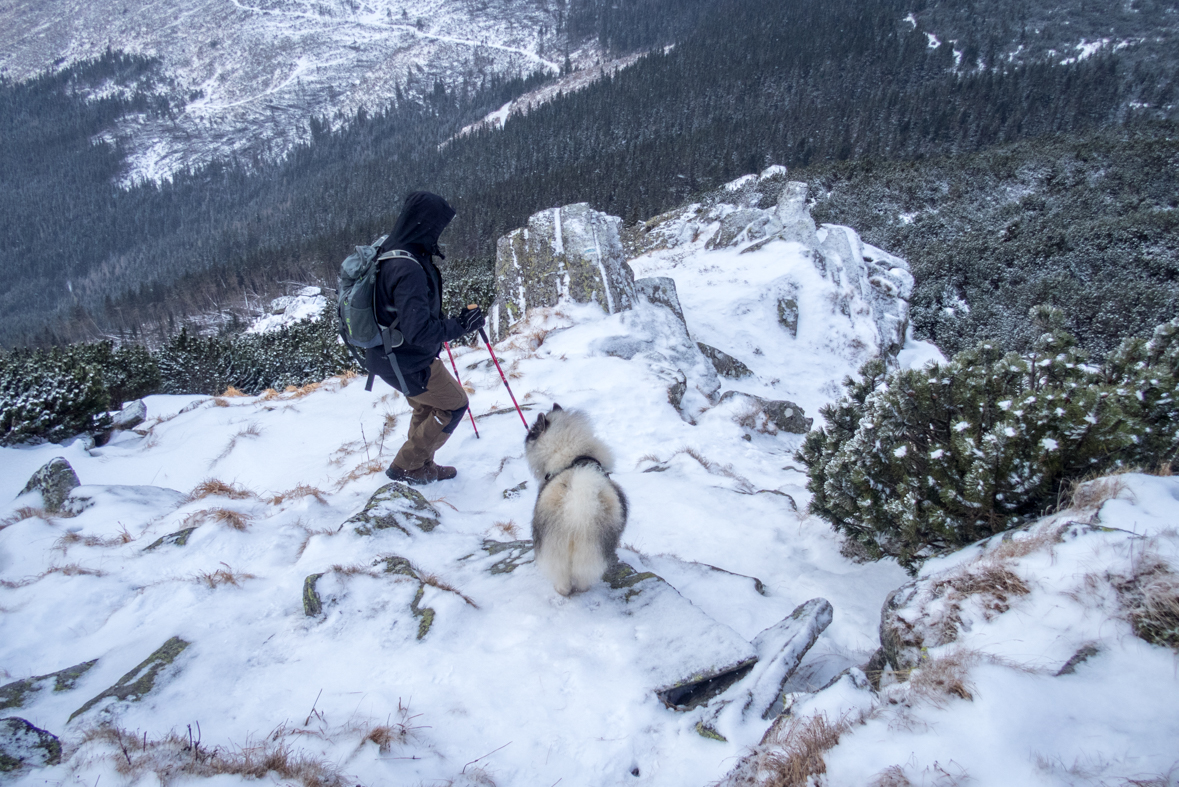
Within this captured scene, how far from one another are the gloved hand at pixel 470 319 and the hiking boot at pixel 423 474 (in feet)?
4.86

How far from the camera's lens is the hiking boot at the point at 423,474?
498 centimetres

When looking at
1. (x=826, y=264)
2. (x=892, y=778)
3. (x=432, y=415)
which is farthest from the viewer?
(x=826, y=264)

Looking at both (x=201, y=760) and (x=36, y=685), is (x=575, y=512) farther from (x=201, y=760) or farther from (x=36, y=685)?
(x=36, y=685)

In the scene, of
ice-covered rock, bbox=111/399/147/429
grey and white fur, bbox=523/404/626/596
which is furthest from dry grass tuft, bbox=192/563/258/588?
ice-covered rock, bbox=111/399/147/429

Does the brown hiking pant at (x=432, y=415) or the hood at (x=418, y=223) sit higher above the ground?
the hood at (x=418, y=223)

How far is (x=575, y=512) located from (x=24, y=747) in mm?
2234

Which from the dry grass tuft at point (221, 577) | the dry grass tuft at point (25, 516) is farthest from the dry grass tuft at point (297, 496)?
the dry grass tuft at point (25, 516)

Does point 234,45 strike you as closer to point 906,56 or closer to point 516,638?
point 906,56

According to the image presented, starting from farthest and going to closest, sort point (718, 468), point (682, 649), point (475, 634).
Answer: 1. point (718, 468)
2. point (475, 634)
3. point (682, 649)

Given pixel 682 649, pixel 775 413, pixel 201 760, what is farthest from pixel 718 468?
pixel 201 760

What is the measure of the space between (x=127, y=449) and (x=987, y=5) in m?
130

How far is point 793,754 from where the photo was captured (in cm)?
172

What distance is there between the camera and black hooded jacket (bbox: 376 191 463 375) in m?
3.87

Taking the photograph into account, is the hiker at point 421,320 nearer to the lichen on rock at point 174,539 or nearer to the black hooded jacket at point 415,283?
the black hooded jacket at point 415,283
